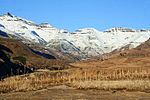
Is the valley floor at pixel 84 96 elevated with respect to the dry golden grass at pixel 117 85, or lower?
lower

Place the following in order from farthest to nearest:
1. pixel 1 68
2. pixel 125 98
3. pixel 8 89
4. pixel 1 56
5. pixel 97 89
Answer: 1. pixel 1 56
2. pixel 1 68
3. pixel 8 89
4. pixel 97 89
5. pixel 125 98

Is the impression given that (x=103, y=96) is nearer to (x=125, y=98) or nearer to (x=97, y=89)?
(x=125, y=98)

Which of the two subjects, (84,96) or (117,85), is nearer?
(84,96)

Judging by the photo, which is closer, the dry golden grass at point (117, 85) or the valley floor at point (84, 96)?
the valley floor at point (84, 96)

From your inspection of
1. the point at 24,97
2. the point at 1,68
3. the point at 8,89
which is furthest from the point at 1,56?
the point at 24,97

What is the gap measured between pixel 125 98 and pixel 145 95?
322cm

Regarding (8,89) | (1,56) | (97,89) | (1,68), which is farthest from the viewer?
(1,56)

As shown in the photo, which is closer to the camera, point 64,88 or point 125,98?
point 125,98

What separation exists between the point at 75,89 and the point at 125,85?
6.10 m

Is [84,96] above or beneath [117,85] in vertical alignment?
beneath

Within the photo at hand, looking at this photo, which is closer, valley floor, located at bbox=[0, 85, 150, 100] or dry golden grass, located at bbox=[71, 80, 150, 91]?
valley floor, located at bbox=[0, 85, 150, 100]

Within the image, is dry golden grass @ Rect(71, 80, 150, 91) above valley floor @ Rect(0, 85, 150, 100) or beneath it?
above

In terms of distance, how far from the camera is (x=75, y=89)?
54312mm

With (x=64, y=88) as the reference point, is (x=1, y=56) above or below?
above
